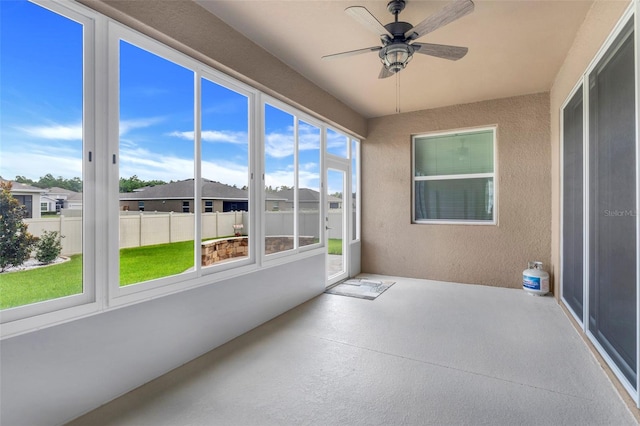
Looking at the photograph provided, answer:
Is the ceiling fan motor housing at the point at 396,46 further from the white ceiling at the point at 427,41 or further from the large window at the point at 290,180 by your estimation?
the large window at the point at 290,180

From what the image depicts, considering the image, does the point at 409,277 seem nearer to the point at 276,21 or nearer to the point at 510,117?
the point at 510,117

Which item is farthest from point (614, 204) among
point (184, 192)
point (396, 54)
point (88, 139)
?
point (88, 139)

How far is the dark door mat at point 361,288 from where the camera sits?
13.8 feet

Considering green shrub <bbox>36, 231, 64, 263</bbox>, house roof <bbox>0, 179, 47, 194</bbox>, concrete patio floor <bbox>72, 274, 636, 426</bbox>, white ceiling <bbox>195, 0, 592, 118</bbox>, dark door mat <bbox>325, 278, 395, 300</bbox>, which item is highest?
white ceiling <bbox>195, 0, 592, 118</bbox>

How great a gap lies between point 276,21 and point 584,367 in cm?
380

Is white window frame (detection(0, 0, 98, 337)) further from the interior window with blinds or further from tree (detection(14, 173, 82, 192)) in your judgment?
the interior window with blinds

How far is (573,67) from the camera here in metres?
3.00

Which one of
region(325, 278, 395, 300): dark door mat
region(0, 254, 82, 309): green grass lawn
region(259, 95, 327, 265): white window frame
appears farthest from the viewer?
region(325, 278, 395, 300): dark door mat

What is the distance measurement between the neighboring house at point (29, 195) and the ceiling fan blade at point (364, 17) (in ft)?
7.30

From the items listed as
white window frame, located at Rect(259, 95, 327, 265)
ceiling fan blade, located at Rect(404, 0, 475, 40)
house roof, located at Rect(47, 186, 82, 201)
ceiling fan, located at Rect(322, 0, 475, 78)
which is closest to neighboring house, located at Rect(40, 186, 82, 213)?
house roof, located at Rect(47, 186, 82, 201)

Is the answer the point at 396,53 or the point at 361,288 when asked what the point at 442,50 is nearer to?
the point at 396,53

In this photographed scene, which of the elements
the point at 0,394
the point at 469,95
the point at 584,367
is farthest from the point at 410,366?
the point at 469,95

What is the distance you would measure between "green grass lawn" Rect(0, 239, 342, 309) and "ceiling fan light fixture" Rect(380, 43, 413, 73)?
7.62 feet

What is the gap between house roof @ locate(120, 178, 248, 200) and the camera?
224 centimetres
